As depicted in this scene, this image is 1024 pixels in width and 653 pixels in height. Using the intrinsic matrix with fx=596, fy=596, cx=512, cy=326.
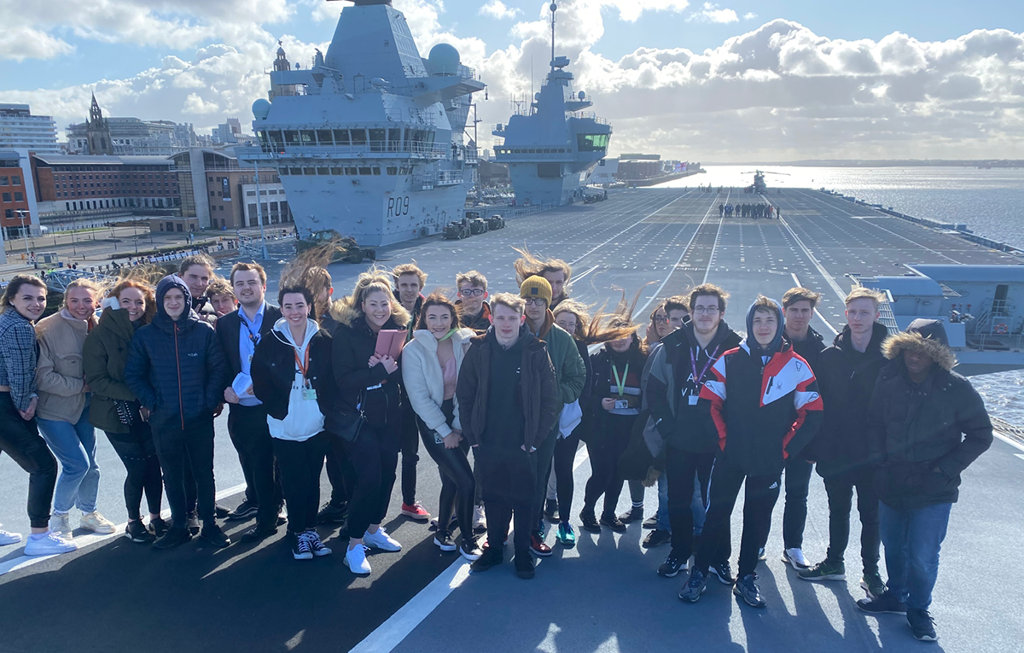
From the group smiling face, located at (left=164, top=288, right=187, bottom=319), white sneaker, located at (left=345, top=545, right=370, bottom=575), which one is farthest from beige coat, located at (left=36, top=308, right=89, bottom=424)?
white sneaker, located at (left=345, top=545, right=370, bottom=575)

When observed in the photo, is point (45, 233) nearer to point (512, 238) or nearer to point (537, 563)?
point (512, 238)

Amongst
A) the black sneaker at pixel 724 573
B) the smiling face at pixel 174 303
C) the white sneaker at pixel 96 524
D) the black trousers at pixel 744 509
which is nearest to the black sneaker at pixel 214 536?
the white sneaker at pixel 96 524

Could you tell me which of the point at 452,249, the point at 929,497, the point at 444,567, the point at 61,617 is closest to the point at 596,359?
the point at 444,567

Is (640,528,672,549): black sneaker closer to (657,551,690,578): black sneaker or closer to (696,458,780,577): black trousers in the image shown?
(657,551,690,578): black sneaker

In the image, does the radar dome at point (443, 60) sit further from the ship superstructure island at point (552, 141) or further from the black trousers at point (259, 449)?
the black trousers at point (259, 449)

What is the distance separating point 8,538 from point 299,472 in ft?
7.85

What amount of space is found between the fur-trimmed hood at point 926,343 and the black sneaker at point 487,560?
9.89ft

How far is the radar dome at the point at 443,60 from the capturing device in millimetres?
44250

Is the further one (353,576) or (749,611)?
(353,576)

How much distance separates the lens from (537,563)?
451cm

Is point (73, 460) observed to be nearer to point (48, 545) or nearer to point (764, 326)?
point (48, 545)

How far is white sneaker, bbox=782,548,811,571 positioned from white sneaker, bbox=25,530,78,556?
543 centimetres

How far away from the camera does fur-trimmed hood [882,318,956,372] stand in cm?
367

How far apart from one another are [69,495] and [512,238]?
4072 cm
